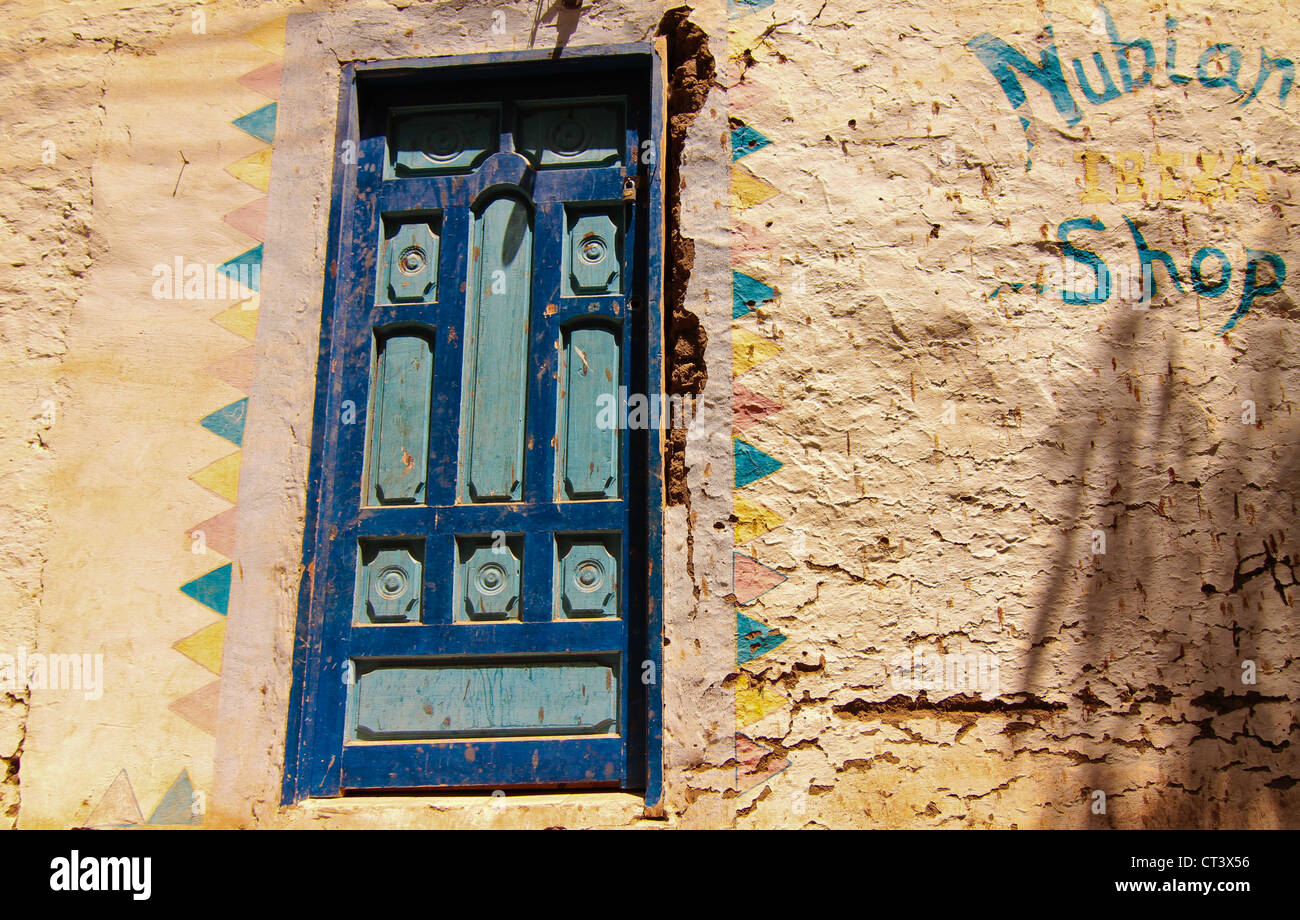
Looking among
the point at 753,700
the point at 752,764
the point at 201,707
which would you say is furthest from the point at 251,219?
the point at 752,764

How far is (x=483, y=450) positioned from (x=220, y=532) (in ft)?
3.13

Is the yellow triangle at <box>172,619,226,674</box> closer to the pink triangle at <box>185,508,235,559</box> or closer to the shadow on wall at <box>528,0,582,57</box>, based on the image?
the pink triangle at <box>185,508,235,559</box>

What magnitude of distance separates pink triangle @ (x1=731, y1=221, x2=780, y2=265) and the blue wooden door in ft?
1.04

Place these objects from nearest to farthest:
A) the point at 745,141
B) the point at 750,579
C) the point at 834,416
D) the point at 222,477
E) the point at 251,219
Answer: the point at 750,579 → the point at 834,416 → the point at 222,477 → the point at 745,141 → the point at 251,219

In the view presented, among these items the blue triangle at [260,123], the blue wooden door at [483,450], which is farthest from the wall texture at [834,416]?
the blue wooden door at [483,450]

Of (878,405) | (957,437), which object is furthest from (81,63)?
(957,437)

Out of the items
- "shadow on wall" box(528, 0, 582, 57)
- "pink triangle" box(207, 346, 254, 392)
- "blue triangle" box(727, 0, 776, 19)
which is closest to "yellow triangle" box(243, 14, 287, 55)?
"shadow on wall" box(528, 0, 582, 57)

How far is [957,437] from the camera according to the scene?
10.9 ft

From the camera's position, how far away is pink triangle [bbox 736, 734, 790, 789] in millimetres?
3064

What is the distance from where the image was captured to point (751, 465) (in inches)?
130

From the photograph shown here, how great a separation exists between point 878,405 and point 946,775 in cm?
122

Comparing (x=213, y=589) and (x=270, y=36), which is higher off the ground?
(x=270, y=36)

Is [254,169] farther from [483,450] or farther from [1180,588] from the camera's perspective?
[1180,588]

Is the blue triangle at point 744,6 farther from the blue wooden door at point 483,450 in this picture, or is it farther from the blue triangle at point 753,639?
the blue triangle at point 753,639
